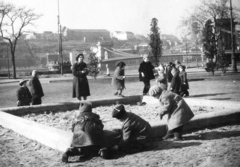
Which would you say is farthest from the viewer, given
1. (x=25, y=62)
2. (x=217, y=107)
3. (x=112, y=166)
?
(x=25, y=62)

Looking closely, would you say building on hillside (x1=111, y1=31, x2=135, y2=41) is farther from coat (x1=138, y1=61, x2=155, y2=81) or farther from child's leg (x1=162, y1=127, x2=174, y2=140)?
child's leg (x1=162, y1=127, x2=174, y2=140)

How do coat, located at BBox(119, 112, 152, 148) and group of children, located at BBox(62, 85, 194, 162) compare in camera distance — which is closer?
group of children, located at BBox(62, 85, 194, 162)

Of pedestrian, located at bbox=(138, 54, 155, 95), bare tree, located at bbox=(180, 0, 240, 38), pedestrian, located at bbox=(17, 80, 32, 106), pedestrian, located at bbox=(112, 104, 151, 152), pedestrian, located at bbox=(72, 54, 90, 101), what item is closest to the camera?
pedestrian, located at bbox=(112, 104, 151, 152)

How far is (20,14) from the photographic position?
131 ft

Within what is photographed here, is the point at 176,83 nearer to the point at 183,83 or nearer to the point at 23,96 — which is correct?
the point at 183,83

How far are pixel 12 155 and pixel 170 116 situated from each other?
2542 mm

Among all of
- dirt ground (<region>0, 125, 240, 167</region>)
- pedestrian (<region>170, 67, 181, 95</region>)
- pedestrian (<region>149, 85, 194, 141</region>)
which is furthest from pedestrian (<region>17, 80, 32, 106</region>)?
pedestrian (<region>149, 85, 194, 141</region>)

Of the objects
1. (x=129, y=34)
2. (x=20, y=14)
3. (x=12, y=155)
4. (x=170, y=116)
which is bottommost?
(x=12, y=155)

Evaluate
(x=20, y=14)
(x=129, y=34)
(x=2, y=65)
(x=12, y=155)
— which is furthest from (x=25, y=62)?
(x=12, y=155)

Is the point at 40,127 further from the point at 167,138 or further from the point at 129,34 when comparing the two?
the point at 129,34

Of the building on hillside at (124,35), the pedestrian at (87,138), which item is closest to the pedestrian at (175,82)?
the pedestrian at (87,138)

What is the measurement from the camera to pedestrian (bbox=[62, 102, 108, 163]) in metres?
4.15

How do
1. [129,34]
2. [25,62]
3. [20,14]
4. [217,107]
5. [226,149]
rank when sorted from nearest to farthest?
1. [226,149]
2. [217,107]
3. [20,14]
4. [25,62]
5. [129,34]

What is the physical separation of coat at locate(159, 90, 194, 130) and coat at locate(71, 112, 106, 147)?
3.80ft
